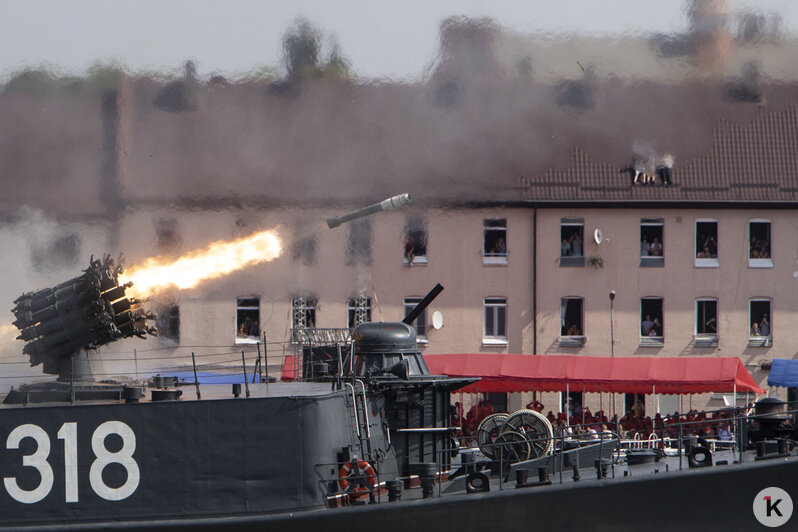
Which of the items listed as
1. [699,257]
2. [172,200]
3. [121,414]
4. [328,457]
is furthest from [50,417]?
[699,257]

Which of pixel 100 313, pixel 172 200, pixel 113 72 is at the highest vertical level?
pixel 113 72

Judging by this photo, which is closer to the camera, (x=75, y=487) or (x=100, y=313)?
(x=75, y=487)

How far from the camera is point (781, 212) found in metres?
37.3

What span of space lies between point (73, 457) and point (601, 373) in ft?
60.6

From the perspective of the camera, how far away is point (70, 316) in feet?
58.9

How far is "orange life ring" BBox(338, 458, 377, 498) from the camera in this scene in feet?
54.6

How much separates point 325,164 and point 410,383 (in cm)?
860

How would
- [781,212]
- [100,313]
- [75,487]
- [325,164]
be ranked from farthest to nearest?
[781,212], [325,164], [100,313], [75,487]

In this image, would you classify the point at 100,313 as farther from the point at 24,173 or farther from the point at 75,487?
the point at 24,173

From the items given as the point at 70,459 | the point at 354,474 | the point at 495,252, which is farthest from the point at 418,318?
the point at 70,459

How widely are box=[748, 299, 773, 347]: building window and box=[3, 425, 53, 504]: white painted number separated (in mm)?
25611

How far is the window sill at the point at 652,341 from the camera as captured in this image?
37281 millimetres

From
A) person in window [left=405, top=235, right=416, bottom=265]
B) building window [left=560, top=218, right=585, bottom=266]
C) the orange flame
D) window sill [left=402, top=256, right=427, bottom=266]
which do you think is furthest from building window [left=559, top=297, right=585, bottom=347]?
the orange flame

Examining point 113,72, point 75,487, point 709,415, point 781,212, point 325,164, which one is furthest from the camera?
point 781,212
